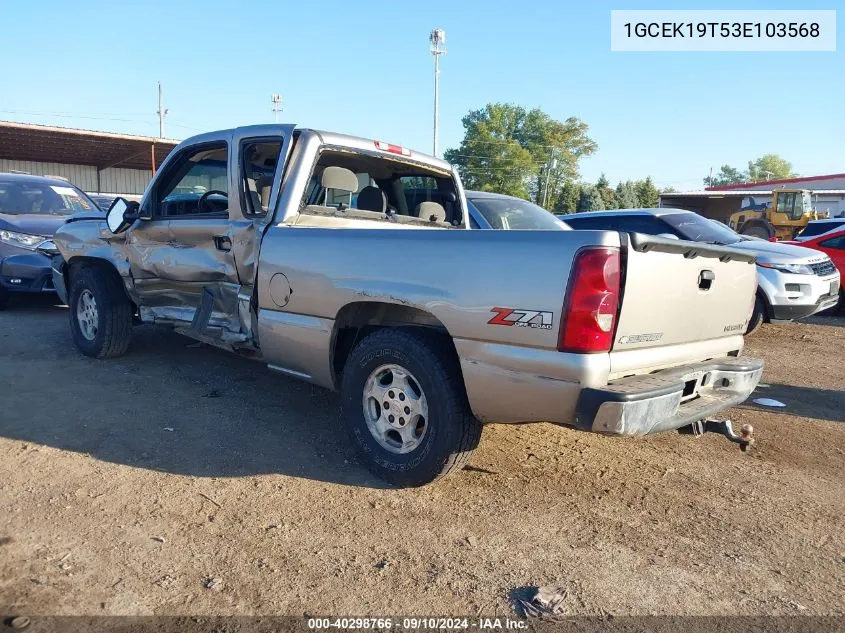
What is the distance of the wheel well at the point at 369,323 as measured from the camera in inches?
135

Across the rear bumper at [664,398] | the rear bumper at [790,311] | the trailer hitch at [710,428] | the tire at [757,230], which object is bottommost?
the trailer hitch at [710,428]

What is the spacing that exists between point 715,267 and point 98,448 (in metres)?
3.76

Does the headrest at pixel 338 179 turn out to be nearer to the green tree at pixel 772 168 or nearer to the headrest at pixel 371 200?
the headrest at pixel 371 200

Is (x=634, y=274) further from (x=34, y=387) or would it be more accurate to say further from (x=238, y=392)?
(x=34, y=387)

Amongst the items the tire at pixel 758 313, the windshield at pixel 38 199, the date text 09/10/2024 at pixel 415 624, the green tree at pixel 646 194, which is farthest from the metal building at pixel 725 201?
the date text 09/10/2024 at pixel 415 624

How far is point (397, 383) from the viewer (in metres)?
3.49

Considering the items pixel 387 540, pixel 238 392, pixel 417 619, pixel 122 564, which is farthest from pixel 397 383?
pixel 238 392

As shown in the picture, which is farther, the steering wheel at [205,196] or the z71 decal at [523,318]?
the steering wheel at [205,196]

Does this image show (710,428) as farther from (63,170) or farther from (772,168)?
(772,168)

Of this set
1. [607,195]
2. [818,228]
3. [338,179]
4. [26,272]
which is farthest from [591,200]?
[338,179]

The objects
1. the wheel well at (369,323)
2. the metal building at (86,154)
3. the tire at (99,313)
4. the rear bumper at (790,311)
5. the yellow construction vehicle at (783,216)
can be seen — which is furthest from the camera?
the yellow construction vehicle at (783,216)

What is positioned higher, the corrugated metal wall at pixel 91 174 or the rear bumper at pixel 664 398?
the corrugated metal wall at pixel 91 174

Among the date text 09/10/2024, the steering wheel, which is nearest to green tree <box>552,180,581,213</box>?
the steering wheel

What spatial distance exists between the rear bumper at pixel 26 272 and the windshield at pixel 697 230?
26.7 feet
